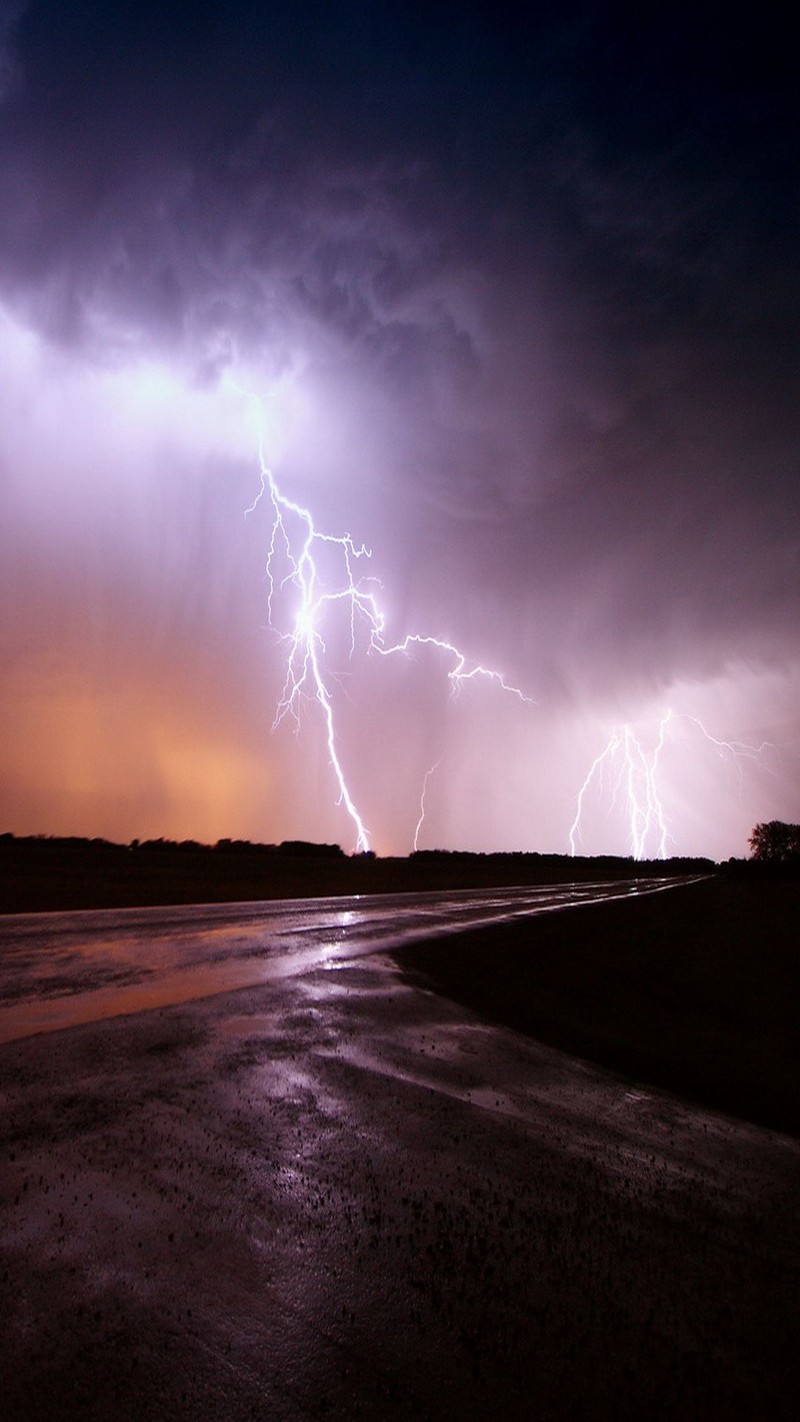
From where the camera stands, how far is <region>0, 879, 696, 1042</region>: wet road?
635 cm

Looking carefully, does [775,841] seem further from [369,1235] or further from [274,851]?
[369,1235]

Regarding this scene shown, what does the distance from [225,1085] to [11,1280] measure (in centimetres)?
206

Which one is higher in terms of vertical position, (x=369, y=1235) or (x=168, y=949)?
(x=168, y=949)

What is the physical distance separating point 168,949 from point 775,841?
85.1 metres

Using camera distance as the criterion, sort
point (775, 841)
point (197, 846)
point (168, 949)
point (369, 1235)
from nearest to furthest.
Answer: point (369, 1235) < point (168, 949) < point (197, 846) < point (775, 841)

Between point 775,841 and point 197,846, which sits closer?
point 197,846

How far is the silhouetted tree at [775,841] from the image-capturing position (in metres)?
78.1

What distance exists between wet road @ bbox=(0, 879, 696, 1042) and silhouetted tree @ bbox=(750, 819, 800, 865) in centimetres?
7332

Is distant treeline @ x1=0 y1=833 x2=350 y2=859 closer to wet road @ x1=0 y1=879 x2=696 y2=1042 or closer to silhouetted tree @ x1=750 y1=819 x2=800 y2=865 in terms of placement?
wet road @ x1=0 y1=879 x2=696 y2=1042

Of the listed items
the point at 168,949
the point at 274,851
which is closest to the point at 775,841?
the point at 274,851

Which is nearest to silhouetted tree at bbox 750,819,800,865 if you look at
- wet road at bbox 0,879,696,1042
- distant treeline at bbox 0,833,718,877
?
distant treeline at bbox 0,833,718,877

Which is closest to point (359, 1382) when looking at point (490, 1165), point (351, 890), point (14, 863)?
point (490, 1165)

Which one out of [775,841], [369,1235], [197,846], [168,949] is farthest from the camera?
[775,841]

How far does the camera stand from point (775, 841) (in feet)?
263
